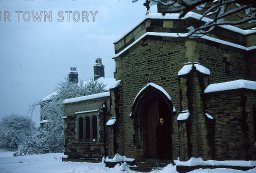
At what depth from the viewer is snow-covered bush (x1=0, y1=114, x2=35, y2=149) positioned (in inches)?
1646

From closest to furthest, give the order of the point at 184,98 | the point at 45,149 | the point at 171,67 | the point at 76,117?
1. the point at 184,98
2. the point at 171,67
3. the point at 76,117
4. the point at 45,149

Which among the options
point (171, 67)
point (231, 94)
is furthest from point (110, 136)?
point (231, 94)

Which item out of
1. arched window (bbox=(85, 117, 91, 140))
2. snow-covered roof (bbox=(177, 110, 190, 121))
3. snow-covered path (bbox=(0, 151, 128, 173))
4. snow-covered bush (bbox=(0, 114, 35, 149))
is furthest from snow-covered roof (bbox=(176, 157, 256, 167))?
snow-covered bush (bbox=(0, 114, 35, 149))

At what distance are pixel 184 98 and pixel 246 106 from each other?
2.12 m

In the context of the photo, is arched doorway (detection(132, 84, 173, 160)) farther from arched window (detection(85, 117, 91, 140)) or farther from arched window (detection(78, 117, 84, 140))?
arched window (detection(78, 117, 84, 140))

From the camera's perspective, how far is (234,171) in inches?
384

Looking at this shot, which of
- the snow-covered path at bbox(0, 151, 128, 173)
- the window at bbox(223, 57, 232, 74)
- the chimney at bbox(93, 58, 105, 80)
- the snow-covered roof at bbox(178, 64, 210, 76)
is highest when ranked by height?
the chimney at bbox(93, 58, 105, 80)

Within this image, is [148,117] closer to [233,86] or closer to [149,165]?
[149,165]

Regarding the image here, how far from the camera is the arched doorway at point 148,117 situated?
13055 mm

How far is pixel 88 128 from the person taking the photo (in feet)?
57.8

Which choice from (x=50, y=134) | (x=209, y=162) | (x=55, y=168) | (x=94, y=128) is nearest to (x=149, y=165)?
(x=209, y=162)

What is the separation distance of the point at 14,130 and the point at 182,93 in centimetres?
3682

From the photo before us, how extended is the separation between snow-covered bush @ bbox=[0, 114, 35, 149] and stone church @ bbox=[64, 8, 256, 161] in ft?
91.2

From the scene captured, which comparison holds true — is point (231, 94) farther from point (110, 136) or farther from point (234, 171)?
point (110, 136)
